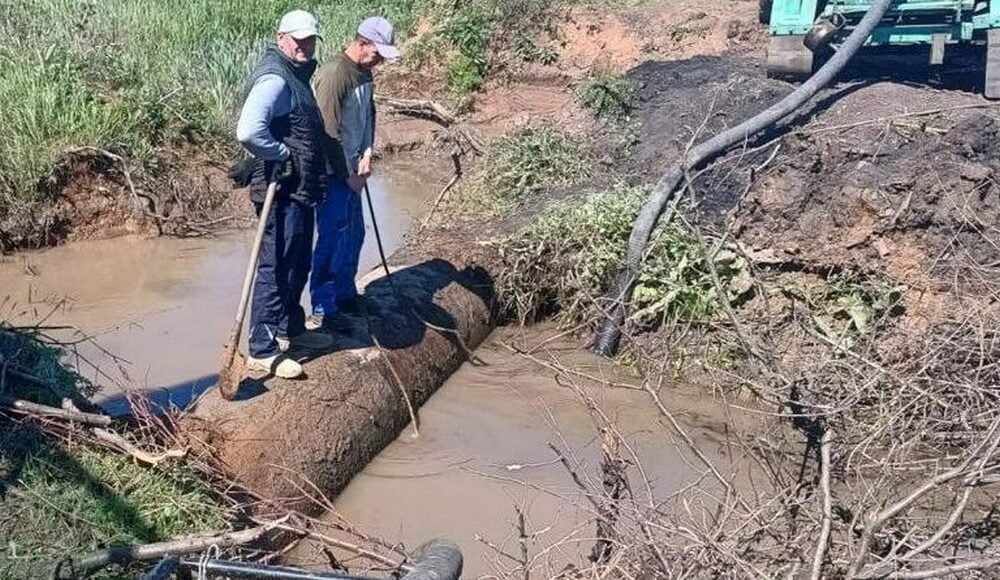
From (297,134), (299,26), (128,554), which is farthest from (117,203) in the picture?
(128,554)

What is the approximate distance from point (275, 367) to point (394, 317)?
3.45ft

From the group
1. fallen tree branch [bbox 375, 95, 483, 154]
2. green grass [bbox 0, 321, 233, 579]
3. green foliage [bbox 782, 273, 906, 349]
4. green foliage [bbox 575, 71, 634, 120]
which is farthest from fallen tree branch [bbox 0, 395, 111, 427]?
fallen tree branch [bbox 375, 95, 483, 154]

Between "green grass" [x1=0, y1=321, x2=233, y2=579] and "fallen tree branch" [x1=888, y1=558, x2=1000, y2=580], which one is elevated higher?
"fallen tree branch" [x1=888, y1=558, x2=1000, y2=580]

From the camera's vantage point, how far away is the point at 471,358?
6789mm

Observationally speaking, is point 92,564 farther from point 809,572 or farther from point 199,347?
point 199,347

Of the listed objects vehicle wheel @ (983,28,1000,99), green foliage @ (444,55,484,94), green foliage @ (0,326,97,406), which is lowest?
green foliage @ (0,326,97,406)

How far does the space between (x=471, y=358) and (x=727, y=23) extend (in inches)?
274

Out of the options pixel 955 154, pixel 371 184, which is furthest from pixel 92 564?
pixel 371 184

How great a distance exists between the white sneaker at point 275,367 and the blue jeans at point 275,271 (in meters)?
0.03

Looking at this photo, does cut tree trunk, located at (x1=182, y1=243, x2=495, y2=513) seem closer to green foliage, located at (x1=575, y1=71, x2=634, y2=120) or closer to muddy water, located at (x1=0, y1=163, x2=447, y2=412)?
muddy water, located at (x1=0, y1=163, x2=447, y2=412)

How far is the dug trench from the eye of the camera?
5074mm

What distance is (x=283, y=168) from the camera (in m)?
5.10

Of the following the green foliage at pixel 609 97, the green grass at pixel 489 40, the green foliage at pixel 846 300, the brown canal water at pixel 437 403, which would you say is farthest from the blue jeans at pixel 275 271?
the green grass at pixel 489 40

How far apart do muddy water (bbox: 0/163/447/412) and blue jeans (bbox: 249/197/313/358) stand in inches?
41.1
